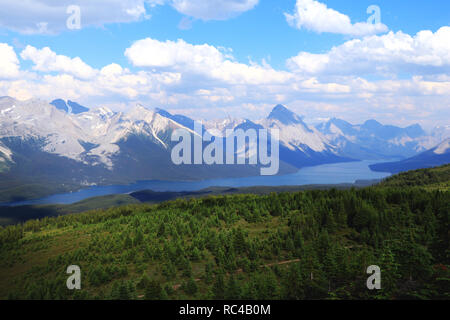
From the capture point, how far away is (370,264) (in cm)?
6162

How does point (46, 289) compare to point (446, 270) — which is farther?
point (46, 289)

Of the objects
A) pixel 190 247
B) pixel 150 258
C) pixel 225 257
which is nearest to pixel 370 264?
pixel 225 257

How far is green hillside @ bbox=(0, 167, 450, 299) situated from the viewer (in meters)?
58.3

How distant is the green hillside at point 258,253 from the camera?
58.3 m

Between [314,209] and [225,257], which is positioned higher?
[314,209]

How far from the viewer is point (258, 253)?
258 feet

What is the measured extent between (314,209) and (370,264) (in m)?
43.7
